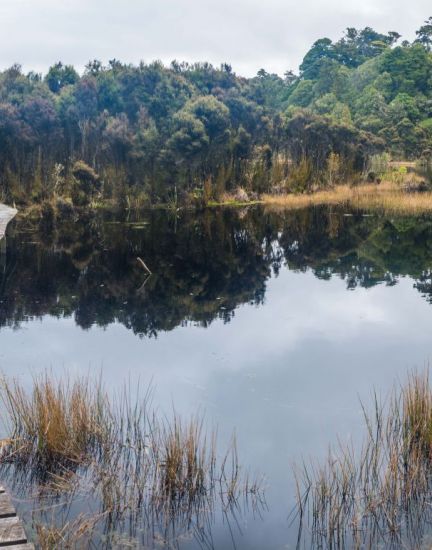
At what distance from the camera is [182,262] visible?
42.9 ft

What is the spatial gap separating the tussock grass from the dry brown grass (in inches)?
712

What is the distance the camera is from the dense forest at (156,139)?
82.1 ft

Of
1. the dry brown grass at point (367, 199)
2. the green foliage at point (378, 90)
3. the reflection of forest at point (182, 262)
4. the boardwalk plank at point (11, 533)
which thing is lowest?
the boardwalk plank at point (11, 533)

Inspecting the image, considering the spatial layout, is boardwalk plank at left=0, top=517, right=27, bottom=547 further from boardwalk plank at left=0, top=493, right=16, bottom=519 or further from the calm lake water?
the calm lake water

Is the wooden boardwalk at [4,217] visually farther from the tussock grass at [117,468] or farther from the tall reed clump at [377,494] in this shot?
the tall reed clump at [377,494]

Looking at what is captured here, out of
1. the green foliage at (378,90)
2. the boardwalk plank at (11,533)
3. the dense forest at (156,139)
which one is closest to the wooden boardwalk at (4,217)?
the dense forest at (156,139)

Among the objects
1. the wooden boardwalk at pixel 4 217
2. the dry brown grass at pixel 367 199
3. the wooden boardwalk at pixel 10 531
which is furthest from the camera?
the dry brown grass at pixel 367 199

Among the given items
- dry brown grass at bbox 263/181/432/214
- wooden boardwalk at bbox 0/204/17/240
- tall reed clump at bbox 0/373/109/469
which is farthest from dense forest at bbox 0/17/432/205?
tall reed clump at bbox 0/373/109/469

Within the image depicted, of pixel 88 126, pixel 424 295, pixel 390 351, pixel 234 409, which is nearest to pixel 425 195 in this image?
pixel 88 126

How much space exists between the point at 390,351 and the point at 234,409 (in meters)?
2.38

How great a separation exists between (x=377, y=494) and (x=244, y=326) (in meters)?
4.54

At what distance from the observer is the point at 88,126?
2788 centimetres

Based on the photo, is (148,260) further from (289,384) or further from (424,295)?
(289,384)

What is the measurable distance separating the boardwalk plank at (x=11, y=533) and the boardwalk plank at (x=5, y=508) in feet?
0.17
